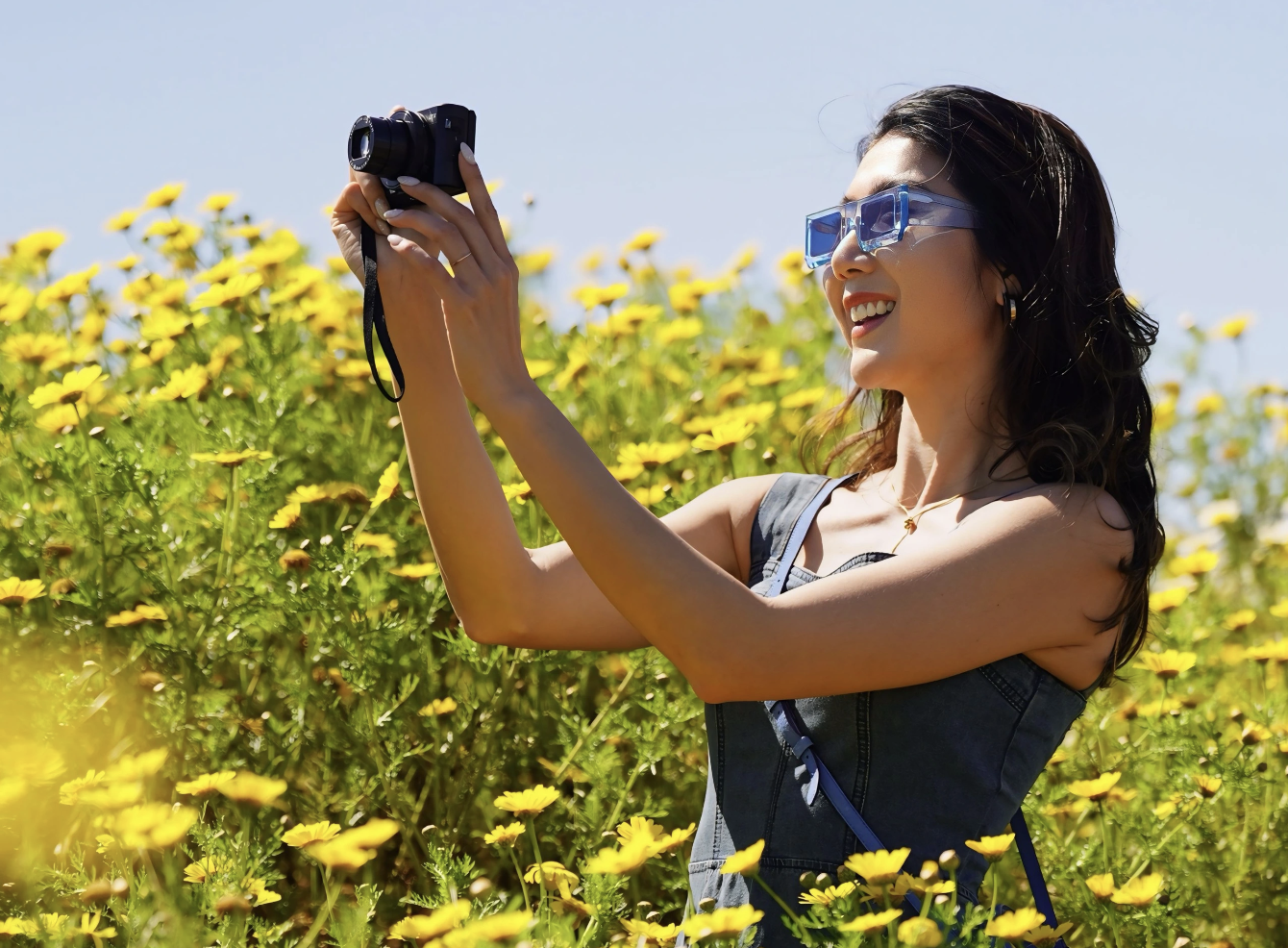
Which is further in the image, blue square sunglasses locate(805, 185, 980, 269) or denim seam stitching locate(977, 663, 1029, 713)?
blue square sunglasses locate(805, 185, 980, 269)

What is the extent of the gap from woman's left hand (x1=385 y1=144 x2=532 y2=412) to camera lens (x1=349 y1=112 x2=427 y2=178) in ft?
0.30

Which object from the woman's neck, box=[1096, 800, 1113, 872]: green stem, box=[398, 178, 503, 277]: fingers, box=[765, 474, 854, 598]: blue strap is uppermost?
box=[398, 178, 503, 277]: fingers

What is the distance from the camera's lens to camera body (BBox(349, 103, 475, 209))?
4.79 feet

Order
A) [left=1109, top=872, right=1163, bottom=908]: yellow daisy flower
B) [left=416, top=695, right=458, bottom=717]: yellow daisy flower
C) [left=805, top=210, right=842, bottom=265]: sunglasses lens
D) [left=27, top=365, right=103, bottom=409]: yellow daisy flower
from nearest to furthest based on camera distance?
[left=1109, top=872, right=1163, bottom=908]: yellow daisy flower, [left=805, top=210, right=842, bottom=265]: sunglasses lens, [left=416, top=695, right=458, bottom=717]: yellow daisy flower, [left=27, top=365, right=103, bottom=409]: yellow daisy flower

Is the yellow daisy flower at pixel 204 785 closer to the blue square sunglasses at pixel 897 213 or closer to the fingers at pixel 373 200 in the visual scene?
the fingers at pixel 373 200

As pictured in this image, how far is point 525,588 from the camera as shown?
1739 millimetres

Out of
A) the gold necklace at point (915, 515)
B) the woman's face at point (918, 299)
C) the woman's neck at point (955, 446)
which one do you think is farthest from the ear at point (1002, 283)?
the gold necklace at point (915, 515)

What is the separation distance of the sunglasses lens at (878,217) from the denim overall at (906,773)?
37cm

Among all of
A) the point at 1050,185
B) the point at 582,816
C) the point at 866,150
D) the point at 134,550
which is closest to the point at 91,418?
the point at 134,550

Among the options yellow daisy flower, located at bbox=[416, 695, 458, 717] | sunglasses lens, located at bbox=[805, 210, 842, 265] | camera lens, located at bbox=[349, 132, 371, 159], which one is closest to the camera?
camera lens, located at bbox=[349, 132, 371, 159]

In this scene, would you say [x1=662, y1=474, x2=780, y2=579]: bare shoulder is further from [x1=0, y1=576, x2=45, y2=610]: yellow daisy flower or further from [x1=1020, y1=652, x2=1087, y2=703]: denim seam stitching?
[x1=0, y1=576, x2=45, y2=610]: yellow daisy flower

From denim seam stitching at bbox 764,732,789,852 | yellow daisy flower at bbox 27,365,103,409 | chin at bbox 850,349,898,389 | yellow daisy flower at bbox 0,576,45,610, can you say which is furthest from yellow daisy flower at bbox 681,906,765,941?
yellow daisy flower at bbox 27,365,103,409

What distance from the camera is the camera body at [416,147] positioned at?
1.46 m

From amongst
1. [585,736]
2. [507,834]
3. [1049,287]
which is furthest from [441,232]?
[585,736]
